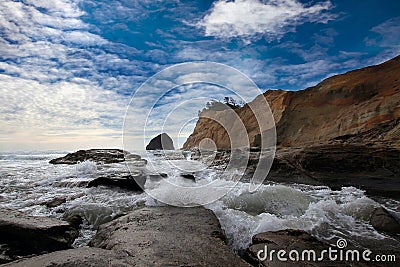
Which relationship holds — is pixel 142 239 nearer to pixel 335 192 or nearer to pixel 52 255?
pixel 52 255

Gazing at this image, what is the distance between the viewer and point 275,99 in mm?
27047

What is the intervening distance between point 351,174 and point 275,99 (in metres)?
19.4

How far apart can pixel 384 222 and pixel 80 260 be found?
467 centimetres

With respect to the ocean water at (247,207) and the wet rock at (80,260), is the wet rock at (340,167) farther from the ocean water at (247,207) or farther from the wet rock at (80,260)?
the wet rock at (80,260)

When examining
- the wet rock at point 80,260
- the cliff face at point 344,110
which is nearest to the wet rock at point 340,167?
the cliff face at point 344,110

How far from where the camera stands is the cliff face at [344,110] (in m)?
14.1

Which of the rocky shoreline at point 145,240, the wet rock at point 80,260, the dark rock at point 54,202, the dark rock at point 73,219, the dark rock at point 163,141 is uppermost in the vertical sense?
the dark rock at point 163,141

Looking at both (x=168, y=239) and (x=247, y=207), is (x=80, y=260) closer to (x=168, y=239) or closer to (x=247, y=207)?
(x=168, y=239)

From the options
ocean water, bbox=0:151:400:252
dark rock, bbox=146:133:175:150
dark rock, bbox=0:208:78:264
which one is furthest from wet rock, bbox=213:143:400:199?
dark rock, bbox=0:208:78:264

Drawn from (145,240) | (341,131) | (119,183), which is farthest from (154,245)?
(341,131)

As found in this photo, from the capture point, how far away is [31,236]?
11.1 feet

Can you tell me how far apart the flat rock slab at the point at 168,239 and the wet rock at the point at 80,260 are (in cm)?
12

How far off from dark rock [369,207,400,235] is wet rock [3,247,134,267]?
13.3ft

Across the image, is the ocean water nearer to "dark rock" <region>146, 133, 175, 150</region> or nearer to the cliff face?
"dark rock" <region>146, 133, 175, 150</region>
